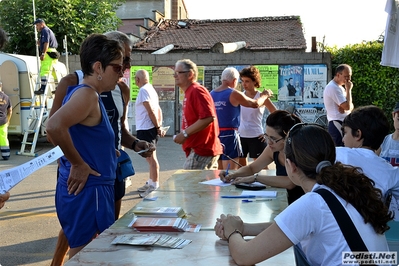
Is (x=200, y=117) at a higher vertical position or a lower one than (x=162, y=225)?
higher

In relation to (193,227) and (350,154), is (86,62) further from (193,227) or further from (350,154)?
(350,154)

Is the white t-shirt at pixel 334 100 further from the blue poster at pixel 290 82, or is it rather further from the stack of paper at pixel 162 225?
the blue poster at pixel 290 82

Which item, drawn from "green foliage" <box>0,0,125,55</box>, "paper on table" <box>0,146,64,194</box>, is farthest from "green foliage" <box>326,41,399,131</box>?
"paper on table" <box>0,146,64,194</box>

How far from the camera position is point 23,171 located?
A: 89.4 inches

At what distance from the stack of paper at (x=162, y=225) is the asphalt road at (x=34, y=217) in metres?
2.22

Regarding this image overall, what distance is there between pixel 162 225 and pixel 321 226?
899 millimetres

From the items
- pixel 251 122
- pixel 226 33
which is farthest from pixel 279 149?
pixel 226 33

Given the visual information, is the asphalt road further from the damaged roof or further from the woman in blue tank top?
the damaged roof

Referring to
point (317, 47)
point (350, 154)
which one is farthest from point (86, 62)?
point (317, 47)

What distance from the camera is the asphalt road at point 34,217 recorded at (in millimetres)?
4662

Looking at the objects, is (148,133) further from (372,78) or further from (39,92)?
(372,78)

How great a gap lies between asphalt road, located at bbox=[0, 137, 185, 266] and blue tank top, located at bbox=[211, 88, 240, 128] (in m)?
1.70

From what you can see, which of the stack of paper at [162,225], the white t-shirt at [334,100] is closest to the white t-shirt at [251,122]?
the white t-shirt at [334,100]

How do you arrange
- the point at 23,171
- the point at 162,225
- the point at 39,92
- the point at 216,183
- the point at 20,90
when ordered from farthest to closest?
1. the point at 20,90
2. the point at 39,92
3. the point at 216,183
4. the point at 162,225
5. the point at 23,171
